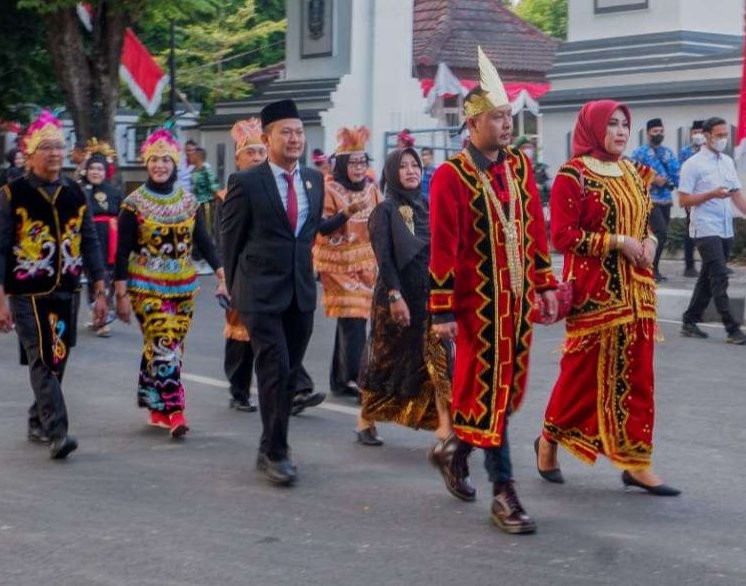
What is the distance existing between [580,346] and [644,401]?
390 mm

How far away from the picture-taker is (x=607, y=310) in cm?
782

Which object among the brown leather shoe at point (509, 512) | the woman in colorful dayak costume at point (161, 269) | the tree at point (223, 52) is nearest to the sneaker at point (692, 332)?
the woman in colorful dayak costume at point (161, 269)

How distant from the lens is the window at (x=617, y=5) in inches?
1030

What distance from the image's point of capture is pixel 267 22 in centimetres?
4369

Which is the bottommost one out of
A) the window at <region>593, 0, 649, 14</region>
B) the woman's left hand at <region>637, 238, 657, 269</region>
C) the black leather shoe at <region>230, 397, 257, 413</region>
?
the black leather shoe at <region>230, 397, 257, 413</region>

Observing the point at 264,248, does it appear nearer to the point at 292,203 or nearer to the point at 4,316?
the point at 292,203

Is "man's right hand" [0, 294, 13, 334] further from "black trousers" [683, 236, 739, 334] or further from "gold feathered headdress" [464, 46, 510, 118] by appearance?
"black trousers" [683, 236, 739, 334]

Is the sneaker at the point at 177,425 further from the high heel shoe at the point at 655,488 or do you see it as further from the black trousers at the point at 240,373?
the high heel shoe at the point at 655,488

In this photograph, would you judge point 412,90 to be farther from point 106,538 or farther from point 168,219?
point 106,538

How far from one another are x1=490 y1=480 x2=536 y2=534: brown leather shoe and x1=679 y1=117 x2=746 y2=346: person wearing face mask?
713 centimetres

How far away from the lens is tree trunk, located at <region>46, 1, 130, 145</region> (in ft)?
86.9

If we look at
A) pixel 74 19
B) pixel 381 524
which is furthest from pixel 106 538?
pixel 74 19

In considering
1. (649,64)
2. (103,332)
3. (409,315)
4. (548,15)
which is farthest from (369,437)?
(548,15)

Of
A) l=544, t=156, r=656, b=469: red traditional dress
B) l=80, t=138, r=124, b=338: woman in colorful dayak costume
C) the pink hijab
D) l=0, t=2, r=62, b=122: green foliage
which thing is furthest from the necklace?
l=0, t=2, r=62, b=122: green foliage
